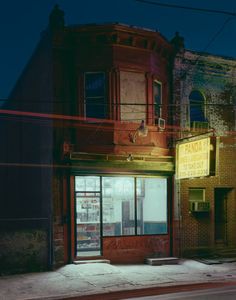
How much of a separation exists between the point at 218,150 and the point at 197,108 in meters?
2.40

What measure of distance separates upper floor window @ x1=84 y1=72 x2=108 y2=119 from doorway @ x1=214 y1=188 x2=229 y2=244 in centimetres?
671

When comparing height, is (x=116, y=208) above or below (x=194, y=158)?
below

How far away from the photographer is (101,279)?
41.4 ft

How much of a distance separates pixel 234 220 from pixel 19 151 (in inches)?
476

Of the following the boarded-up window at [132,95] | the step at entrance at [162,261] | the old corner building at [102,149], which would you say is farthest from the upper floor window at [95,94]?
the step at entrance at [162,261]

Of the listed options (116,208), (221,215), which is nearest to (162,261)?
(116,208)

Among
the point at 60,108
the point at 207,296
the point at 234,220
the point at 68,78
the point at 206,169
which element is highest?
the point at 68,78

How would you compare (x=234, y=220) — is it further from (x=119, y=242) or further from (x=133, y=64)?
(x=133, y=64)

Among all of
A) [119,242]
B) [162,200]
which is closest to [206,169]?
[162,200]

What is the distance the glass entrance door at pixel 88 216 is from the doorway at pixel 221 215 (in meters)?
5.86

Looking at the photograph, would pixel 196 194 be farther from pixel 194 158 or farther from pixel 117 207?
pixel 117 207

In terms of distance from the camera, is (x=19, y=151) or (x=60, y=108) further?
(x=19, y=151)

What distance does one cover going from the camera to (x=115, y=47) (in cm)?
1569

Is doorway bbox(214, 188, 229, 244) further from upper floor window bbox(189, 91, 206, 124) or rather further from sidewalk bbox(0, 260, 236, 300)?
upper floor window bbox(189, 91, 206, 124)
